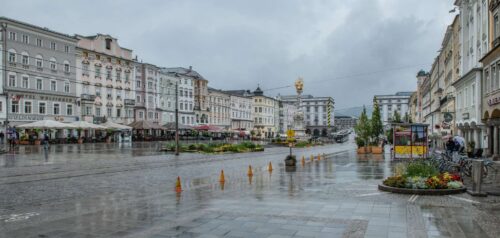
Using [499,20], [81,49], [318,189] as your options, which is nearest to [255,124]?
[81,49]

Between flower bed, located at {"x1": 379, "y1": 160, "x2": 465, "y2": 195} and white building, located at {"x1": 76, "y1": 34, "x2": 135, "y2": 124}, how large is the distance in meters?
59.5

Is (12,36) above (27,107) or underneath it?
above

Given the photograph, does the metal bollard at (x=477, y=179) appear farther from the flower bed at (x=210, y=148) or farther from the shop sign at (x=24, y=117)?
the shop sign at (x=24, y=117)

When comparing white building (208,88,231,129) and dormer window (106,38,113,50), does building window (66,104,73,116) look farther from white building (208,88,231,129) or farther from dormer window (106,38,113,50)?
white building (208,88,231,129)

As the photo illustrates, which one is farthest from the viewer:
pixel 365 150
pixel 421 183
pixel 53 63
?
pixel 53 63

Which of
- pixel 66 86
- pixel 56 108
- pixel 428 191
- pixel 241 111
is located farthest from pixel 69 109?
pixel 241 111

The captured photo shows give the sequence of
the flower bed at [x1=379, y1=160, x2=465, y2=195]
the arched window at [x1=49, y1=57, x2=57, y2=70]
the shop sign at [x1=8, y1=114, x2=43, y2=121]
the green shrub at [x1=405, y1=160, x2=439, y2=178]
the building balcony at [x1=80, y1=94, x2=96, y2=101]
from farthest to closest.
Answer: the building balcony at [x1=80, y1=94, x2=96, y2=101] → the arched window at [x1=49, y1=57, x2=57, y2=70] → the shop sign at [x1=8, y1=114, x2=43, y2=121] → the green shrub at [x1=405, y1=160, x2=439, y2=178] → the flower bed at [x1=379, y1=160, x2=465, y2=195]

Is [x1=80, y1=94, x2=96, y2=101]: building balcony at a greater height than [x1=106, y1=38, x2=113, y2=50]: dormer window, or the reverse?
[x1=106, y1=38, x2=113, y2=50]: dormer window

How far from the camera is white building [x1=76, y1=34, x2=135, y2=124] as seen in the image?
67.6 metres

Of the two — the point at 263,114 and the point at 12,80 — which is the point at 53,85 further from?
the point at 263,114

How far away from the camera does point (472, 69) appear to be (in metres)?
33.2

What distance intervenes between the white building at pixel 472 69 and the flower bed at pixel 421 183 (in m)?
19.9

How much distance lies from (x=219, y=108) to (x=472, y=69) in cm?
8433

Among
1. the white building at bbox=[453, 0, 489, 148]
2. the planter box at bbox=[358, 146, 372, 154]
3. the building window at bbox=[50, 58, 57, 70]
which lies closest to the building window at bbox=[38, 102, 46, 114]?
the building window at bbox=[50, 58, 57, 70]
